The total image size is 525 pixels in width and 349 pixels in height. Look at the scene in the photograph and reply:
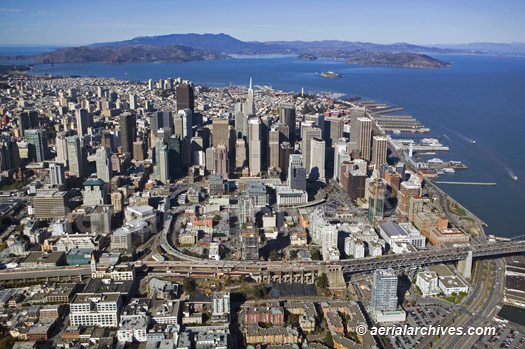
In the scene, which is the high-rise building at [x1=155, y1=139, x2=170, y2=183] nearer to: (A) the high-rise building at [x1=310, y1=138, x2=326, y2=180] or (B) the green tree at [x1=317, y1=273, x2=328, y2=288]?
(A) the high-rise building at [x1=310, y1=138, x2=326, y2=180]

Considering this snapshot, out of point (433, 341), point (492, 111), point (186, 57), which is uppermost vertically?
point (186, 57)

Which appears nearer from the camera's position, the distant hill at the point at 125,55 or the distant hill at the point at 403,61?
the distant hill at the point at 403,61

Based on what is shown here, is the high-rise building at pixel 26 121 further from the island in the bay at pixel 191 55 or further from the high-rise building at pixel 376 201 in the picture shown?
the island in the bay at pixel 191 55

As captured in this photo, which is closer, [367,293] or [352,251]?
[367,293]

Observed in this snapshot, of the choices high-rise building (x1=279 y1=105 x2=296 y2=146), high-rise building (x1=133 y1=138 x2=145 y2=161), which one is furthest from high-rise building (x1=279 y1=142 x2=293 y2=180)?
high-rise building (x1=133 y1=138 x2=145 y2=161)

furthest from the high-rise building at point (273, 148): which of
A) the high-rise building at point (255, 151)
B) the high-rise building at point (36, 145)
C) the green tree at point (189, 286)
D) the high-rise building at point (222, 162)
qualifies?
the high-rise building at point (36, 145)

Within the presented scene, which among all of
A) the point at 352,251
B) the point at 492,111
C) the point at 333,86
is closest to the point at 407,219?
the point at 352,251

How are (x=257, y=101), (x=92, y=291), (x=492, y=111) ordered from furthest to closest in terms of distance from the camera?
(x=257, y=101), (x=492, y=111), (x=92, y=291)

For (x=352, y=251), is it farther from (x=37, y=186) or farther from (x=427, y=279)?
(x=37, y=186)
